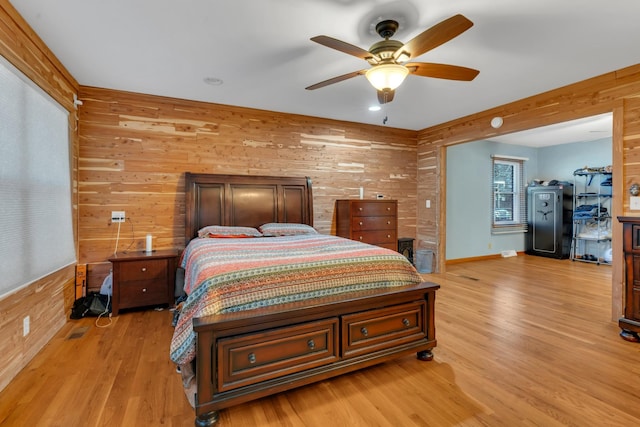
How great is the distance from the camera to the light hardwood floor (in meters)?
1.77

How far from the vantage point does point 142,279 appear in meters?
3.45

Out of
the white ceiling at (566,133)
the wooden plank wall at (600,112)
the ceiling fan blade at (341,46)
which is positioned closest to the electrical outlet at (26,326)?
the ceiling fan blade at (341,46)

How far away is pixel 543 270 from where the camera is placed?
559cm

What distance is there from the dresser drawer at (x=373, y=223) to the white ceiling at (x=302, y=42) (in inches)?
69.8

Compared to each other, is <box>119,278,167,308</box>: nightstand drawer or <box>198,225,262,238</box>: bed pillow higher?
<box>198,225,262,238</box>: bed pillow

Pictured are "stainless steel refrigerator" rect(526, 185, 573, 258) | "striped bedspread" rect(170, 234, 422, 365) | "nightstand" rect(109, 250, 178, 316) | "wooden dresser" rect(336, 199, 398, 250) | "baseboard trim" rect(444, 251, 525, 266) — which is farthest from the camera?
"stainless steel refrigerator" rect(526, 185, 573, 258)

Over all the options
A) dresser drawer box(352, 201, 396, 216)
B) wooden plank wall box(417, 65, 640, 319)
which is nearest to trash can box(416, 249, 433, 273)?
dresser drawer box(352, 201, 396, 216)

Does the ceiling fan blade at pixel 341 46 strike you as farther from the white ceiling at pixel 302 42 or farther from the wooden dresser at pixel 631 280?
the wooden dresser at pixel 631 280

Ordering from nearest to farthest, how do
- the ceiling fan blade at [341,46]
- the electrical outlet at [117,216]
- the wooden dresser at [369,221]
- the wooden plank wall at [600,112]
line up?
the ceiling fan blade at [341,46], the wooden plank wall at [600,112], the electrical outlet at [117,216], the wooden dresser at [369,221]

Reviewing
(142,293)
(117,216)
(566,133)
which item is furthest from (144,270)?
(566,133)

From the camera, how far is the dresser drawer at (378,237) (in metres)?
4.78

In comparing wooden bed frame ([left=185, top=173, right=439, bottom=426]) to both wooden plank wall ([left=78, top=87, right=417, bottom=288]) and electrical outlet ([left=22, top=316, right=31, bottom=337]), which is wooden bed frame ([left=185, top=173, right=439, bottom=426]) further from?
wooden plank wall ([left=78, top=87, right=417, bottom=288])

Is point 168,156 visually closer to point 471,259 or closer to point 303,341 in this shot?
point 303,341

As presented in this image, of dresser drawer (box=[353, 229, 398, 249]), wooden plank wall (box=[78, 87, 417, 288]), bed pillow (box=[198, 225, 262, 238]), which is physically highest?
wooden plank wall (box=[78, 87, 417, 288])
